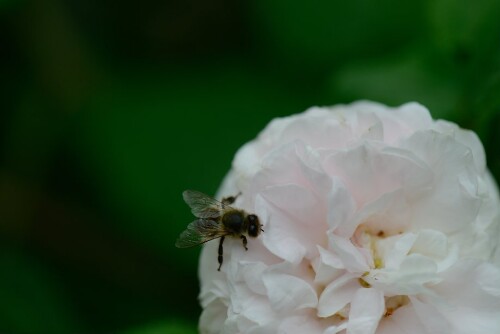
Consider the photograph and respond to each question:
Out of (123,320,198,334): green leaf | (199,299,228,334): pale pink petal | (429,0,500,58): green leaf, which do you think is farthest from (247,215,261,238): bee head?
(429,0,500,58): green leaf

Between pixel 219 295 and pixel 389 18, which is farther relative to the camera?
pixel 389 18

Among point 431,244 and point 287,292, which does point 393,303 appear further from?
point 287,292

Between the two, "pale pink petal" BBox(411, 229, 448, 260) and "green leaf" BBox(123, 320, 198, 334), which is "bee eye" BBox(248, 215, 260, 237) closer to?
"pale pink petal" BBox(411, 229, 448, 260)

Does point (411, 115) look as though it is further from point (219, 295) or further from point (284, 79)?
point (284, 79)

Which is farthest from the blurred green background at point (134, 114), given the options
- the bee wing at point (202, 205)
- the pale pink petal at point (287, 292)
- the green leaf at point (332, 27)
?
the pale pink petal at point (287, 292)

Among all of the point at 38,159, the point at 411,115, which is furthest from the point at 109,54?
the point at 411,115

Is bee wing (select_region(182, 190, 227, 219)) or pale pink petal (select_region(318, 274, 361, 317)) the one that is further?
bee wing (select_region(182, 190, 227, 219))

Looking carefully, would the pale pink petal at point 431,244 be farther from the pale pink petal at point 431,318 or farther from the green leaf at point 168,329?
the green leaf at point 168,329
